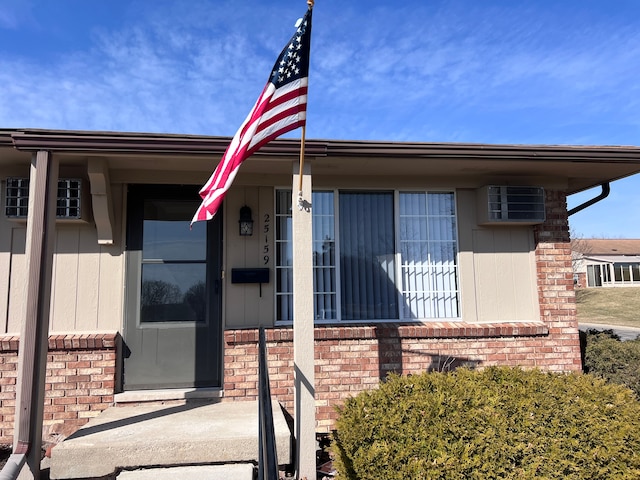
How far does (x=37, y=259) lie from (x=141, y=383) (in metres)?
1.79

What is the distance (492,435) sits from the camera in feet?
8.56

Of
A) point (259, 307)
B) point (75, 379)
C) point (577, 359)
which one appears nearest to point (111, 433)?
point (75, 379)

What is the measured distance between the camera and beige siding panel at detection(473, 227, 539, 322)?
4.99m

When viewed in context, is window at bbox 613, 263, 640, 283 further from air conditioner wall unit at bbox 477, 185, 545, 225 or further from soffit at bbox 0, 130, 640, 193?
air conditioner wall unit at bbox 477, 185, 545, 225

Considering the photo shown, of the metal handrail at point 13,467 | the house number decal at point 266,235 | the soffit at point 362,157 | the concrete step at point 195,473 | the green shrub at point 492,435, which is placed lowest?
the concrete step at point 195,473

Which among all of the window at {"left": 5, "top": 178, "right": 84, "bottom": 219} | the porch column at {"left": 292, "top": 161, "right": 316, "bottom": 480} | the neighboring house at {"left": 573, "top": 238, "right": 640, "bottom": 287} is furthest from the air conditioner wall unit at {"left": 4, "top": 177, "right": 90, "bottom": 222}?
the neighboring house at {"left": 573, "top": 238, "right": 640, "bottom": 287}

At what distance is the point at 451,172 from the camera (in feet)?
15.8

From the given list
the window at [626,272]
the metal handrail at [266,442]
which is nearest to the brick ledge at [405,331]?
the metal handrail at [266,442]

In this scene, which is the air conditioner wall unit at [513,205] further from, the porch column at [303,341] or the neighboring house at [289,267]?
the porch column at [303,341]

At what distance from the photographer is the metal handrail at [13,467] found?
255 centimetres

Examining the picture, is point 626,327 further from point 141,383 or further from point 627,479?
point 141,383

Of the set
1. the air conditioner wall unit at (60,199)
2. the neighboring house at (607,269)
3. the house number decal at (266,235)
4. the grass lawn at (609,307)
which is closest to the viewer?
the air conditioner wall unit at (60,199)

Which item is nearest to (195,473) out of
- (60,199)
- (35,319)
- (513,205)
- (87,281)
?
(35,319)

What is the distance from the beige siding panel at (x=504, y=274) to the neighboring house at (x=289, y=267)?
2 centimetres
